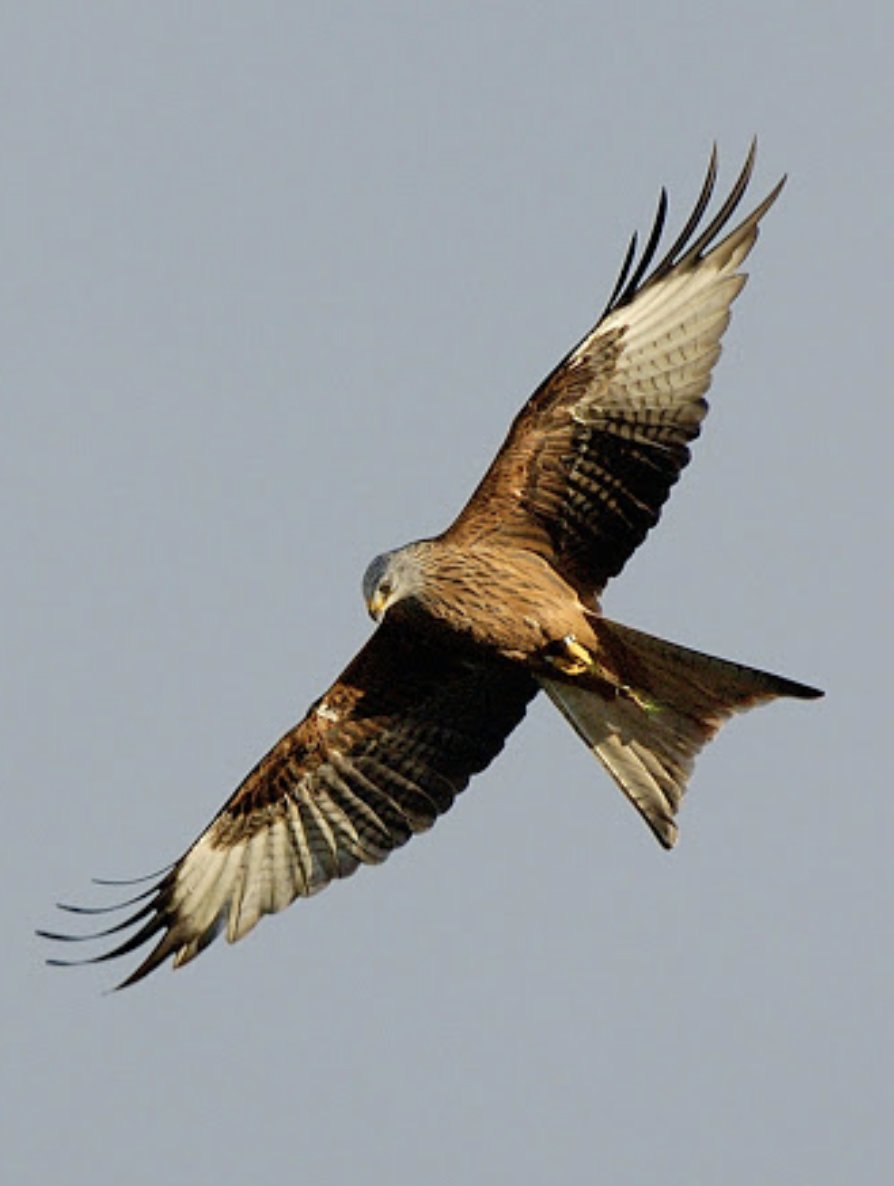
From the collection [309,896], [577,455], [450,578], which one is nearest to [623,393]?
[577,455]

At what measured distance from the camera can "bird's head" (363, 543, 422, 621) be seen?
Answer: 41.8ft

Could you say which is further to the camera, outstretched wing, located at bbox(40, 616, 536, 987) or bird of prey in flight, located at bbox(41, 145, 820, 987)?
outstretched wing, located at bbox(40, 616, 536, 987)

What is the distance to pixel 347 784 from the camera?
13.9m

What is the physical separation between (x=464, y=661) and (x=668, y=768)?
1226mm

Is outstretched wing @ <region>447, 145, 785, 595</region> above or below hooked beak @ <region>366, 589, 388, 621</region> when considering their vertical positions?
above

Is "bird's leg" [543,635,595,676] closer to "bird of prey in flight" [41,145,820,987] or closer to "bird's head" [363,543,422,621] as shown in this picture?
"bird of prey in flight" [41,145,820,987]

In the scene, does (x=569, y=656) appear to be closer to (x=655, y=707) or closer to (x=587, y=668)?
(x=587, y=668)

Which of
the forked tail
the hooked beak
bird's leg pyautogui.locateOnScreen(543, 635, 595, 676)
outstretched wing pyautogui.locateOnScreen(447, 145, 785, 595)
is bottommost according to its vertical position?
the forked tail

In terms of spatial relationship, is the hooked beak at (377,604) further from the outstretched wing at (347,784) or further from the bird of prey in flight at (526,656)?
the outstretched wing at (347,784)

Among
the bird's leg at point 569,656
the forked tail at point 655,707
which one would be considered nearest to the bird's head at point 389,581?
the bird's leg at point 569,656

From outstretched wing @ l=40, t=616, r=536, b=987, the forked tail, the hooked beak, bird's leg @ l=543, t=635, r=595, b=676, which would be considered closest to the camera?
the hooked beak

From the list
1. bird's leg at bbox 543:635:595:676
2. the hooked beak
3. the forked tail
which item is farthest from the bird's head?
the forked tail

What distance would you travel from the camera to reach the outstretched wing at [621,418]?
1316 cm

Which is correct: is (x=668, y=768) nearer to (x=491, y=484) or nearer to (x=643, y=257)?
(x=491, y=484)
